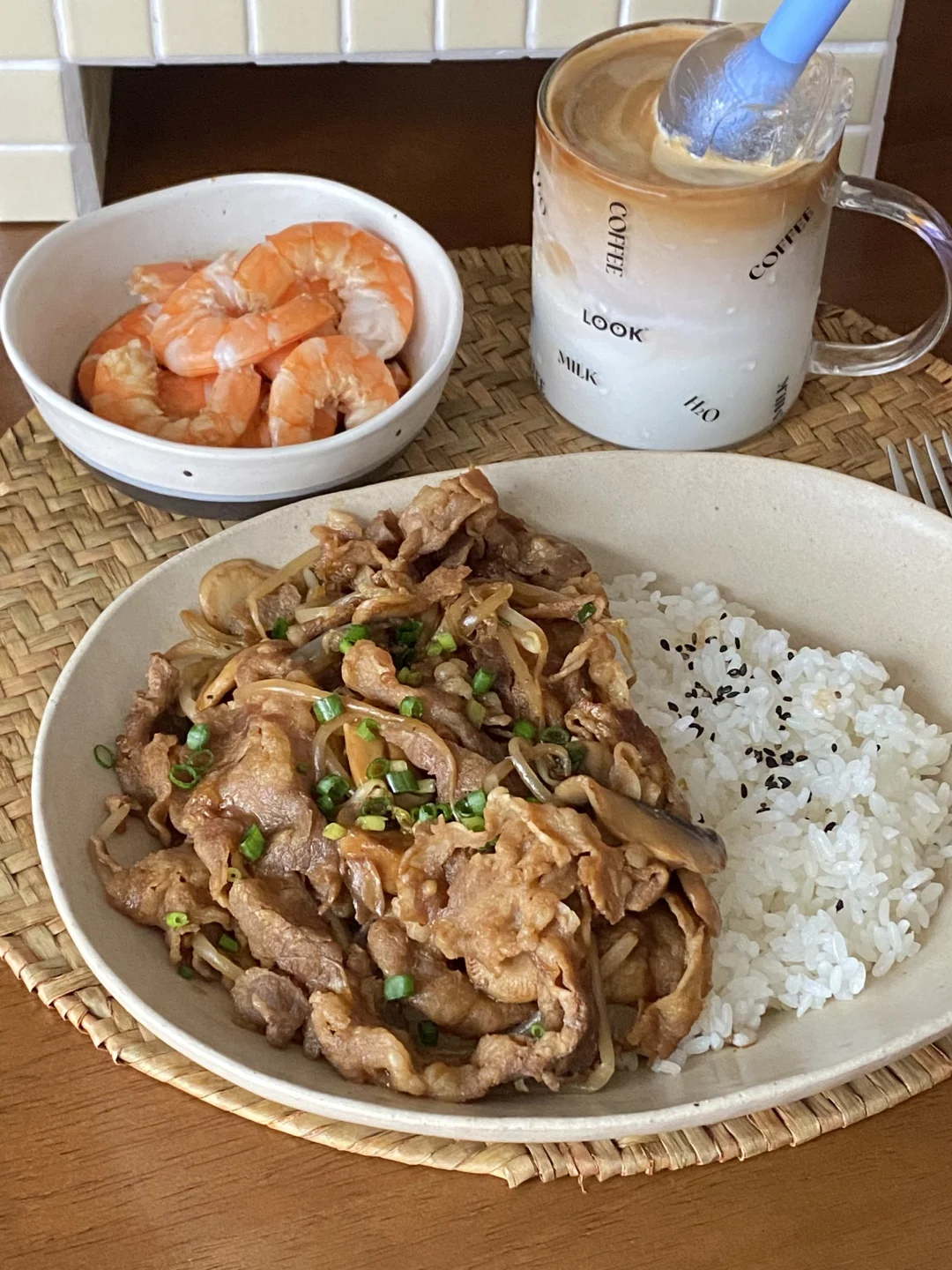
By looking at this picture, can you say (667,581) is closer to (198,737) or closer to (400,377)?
(400,377)

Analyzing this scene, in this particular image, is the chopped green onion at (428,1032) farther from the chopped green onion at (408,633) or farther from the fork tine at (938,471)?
the fork tine at (938,471)

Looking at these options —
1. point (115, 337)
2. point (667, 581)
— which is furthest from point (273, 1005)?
point (115, 337)

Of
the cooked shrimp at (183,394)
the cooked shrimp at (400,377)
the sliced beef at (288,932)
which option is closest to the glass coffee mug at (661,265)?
the cooked shrimp at (400,377)

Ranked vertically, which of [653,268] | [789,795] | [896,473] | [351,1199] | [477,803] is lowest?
[351,1199]

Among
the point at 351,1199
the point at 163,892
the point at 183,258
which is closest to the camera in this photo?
the point at 351,1199

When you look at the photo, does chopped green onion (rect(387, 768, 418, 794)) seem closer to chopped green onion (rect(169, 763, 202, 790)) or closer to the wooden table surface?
chopped green onion (rect(169, 763, 202, 790))

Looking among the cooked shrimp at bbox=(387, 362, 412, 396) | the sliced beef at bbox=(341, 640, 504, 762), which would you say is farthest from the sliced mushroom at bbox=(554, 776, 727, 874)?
the cooked shrimp at bbox=(387, 362, 412, 396)
